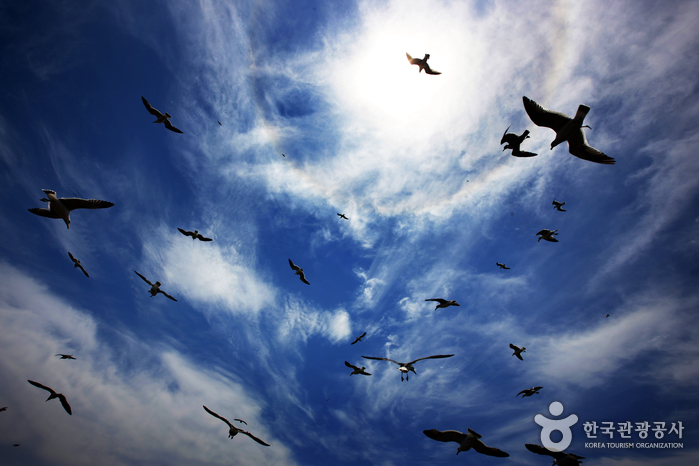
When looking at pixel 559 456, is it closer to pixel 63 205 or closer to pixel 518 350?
pixel 518 350

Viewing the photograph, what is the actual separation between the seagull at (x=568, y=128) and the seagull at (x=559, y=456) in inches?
583

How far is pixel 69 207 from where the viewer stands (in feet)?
50.6

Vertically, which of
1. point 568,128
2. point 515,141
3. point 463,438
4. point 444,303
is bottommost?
point 463,438

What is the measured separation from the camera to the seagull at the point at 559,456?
1298cm

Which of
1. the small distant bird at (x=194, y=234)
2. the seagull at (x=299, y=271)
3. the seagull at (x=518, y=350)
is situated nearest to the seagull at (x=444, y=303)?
the seagull at (x=518, y=350)

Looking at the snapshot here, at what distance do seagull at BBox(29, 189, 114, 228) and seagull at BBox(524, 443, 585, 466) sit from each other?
26.6 m

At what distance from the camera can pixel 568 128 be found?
1200 cm

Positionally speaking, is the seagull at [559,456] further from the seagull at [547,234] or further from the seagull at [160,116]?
the seagull at [160,116]

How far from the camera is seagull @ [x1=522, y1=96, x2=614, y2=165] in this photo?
38.7 ft

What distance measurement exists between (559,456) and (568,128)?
1728 centimetres

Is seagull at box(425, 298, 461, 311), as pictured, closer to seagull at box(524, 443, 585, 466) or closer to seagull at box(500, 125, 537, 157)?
seagull at box(524, 443, 585, 466)

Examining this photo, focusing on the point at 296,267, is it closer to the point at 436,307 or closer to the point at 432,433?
the point at 436,307

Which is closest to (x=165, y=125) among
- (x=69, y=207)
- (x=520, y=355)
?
(x=69, y=207)

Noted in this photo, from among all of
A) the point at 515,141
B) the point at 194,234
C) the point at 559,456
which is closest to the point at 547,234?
the point at 515,141
